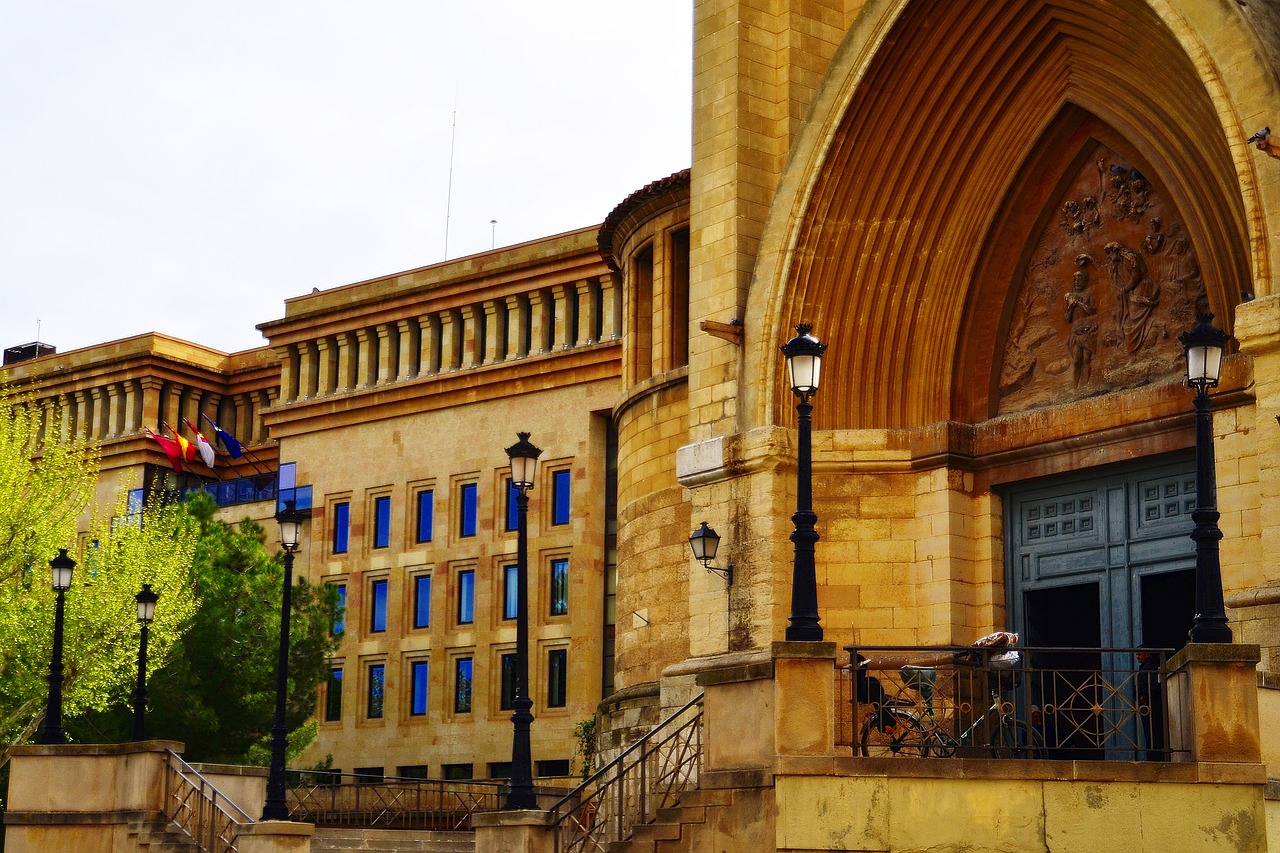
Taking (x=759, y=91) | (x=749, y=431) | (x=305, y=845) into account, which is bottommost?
(x=305, y=845)

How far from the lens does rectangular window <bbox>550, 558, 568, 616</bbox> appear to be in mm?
48750

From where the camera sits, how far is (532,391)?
1944 inches

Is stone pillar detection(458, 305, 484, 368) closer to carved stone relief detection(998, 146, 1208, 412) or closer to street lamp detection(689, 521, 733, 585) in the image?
street lamp detection(689, 521, 733, 585)

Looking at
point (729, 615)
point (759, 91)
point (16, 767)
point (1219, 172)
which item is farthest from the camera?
point (16, 767)

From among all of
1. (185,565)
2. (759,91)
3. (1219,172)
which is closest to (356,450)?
(185,565)

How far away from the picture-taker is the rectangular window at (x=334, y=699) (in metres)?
52.1

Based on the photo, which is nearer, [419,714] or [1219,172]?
[1219,172]

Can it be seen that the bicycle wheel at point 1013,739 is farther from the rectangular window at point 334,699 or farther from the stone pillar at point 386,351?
the stone pillar at point 386,351

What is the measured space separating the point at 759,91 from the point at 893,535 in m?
5.83

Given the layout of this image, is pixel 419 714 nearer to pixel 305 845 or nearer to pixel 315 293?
pixel 315 293

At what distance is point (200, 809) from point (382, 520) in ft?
94.0

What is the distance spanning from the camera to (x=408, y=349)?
5244cm

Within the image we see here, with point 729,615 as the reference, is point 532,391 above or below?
above

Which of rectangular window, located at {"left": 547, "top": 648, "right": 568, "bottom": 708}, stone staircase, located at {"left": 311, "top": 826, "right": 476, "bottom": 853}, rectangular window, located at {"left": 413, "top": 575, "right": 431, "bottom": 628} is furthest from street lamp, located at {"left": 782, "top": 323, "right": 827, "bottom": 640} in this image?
rectangular window, located at {"left": 413, "top": 575, "right": 431, "bottom": 628}
